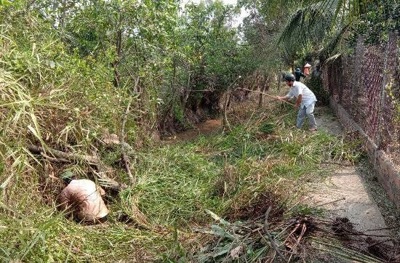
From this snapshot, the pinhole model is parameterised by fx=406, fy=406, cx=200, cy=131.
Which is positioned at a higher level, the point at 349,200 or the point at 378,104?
the point at 378,104

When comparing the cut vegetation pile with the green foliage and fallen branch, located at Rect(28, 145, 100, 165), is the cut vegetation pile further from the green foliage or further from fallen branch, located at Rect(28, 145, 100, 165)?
the green foliage

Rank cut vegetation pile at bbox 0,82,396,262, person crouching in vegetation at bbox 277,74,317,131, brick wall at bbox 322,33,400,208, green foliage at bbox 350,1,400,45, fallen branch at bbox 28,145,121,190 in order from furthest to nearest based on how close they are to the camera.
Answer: person crouching in vegetation at bbox 277,74,317,131
green foliage at bbox 350,1,400,45
brick wall at bbox 322,33,400,208
fallen branch at bbox 28,145,121,190
cut vegetation pile at bbox 0,82,396,262

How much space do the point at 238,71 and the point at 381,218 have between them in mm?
8231

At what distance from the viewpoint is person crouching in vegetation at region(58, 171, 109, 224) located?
405 centimetres

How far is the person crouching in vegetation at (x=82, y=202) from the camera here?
159 inches

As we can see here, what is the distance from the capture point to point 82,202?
4.05 meters

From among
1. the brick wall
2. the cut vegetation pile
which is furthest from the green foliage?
the cut vegetation pile

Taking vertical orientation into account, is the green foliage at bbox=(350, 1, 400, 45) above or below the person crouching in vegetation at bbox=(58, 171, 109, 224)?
above

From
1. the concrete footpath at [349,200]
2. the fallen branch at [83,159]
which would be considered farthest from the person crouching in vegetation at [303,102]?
the fallen branch at [83,159]

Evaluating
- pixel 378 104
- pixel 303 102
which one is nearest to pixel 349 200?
pixel 378 104

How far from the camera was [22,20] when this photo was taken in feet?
16.5

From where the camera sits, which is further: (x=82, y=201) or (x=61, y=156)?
(x=61, y=156)

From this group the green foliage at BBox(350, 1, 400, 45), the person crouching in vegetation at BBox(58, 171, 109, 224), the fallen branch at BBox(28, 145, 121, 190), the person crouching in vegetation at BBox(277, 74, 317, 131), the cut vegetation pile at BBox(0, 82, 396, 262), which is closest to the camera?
the cut vegetation pile at BBox(0, 82, 396, 262)

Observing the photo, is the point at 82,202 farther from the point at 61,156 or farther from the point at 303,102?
the point at 303,102
